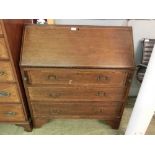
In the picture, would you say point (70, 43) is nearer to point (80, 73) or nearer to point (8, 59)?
point (80, 73)

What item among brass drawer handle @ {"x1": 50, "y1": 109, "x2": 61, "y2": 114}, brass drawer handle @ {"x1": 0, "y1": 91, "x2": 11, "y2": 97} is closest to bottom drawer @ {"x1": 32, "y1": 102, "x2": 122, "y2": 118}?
brass drawer handle @ {"x1": 50, "y1": 109, "x2": 61, "y2": 114}

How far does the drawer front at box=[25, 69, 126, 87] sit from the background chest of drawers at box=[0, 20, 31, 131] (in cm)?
12

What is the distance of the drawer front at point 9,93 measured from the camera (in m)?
1.51

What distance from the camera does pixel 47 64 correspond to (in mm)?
1406

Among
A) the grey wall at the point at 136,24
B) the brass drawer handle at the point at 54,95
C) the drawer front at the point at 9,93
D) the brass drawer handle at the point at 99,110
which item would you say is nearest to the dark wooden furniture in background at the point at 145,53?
the grey wall at the point at 136,24

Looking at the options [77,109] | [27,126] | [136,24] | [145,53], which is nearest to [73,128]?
[77,109]

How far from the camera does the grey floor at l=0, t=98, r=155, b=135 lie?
6.21 feet

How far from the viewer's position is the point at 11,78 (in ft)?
4.76

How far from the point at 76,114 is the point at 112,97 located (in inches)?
14.6

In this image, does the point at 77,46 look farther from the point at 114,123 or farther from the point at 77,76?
the point at 114,123

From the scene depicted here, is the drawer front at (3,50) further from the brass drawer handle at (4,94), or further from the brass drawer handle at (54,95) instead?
the brass drawer handle at (54,95)

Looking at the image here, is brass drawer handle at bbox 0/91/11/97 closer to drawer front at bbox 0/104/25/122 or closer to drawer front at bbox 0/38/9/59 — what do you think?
drawer front at bbox 0/104/25/122
